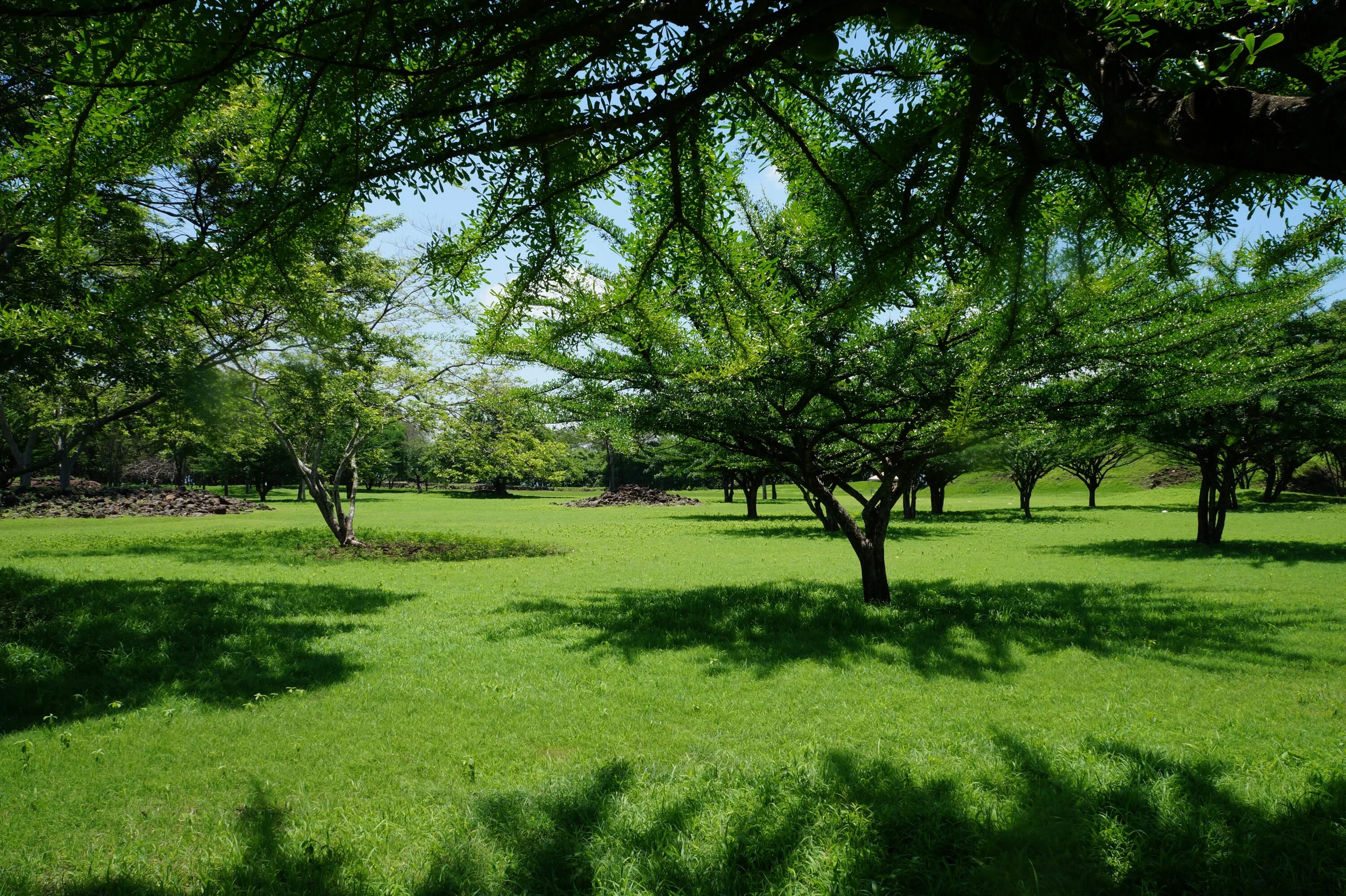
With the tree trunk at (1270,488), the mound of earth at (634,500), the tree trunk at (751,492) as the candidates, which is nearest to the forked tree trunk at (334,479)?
the tree trunk at (751,492)

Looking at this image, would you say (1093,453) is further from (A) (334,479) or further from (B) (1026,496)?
(A) (334,479)

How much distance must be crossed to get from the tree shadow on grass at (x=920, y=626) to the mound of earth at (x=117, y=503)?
105ft

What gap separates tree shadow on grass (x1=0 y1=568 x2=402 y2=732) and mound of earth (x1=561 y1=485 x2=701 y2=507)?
125ft

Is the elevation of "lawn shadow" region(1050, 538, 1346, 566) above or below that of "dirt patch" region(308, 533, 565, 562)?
above

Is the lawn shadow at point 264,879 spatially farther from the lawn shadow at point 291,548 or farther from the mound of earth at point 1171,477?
the mound of earth at point 1171,477

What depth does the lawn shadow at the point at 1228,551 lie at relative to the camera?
50.4ft

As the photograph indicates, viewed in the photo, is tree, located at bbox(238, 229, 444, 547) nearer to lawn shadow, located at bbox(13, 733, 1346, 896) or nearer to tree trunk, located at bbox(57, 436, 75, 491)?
lawn shadow, located at bbox(13, 733, 1346, 896)

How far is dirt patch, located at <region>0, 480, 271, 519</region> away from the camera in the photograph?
1200 inches

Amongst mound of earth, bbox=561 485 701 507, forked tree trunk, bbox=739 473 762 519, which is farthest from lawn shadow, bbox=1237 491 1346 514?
mound of earth, bbox=561 485 701 507

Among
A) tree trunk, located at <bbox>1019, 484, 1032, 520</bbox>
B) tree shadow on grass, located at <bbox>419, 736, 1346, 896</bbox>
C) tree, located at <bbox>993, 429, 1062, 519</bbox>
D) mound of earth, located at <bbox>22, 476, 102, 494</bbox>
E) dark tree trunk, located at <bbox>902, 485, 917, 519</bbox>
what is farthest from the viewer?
mound of earth, located at <bbox>22, 476, 102, 494</bbox>

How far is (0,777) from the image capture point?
177 inches

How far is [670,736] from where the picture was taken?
5.23 metres

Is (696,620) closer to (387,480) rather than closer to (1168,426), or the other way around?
(1168,426)

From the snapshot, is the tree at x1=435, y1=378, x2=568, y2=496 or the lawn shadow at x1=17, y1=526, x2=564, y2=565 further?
the tree at x1=435, y1=378, x2=568, y2=496
